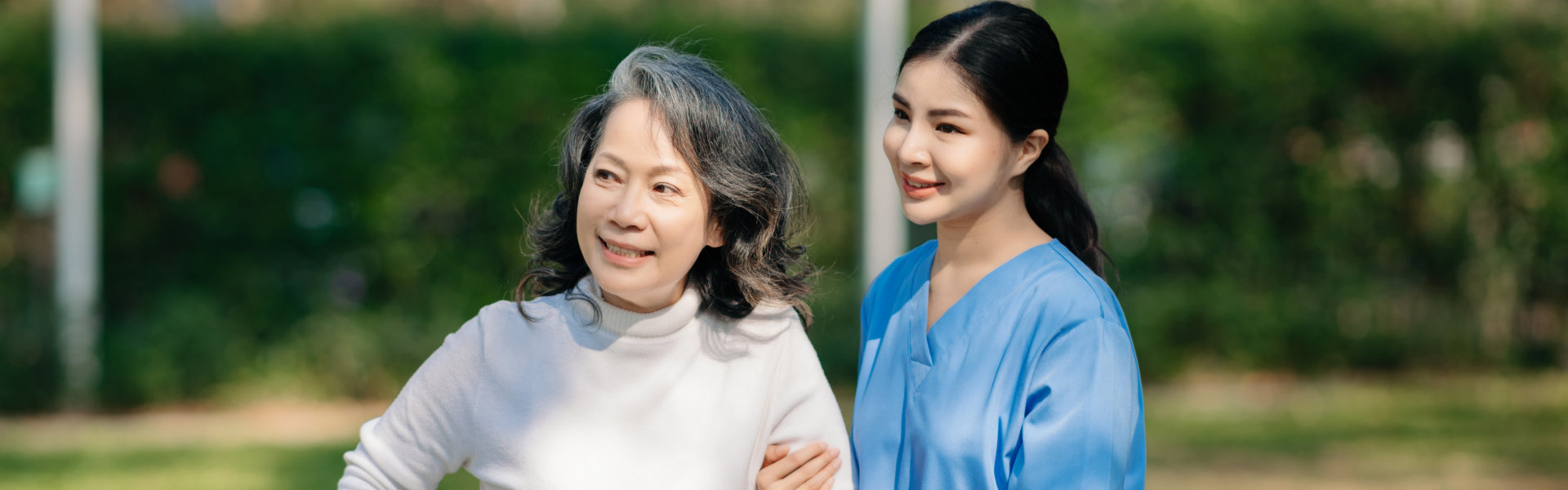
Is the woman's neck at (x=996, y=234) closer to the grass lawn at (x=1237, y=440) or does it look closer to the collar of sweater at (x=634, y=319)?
the collar of sweater at (x=634, y=319)

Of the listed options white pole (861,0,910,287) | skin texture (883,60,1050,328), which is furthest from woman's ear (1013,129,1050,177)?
white pole (861,0,910,287)

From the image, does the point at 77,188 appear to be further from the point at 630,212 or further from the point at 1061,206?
the point at 1061,206

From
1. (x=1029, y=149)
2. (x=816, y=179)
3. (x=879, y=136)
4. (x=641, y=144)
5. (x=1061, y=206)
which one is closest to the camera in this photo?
(x=641, y=144)

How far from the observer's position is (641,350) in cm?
209

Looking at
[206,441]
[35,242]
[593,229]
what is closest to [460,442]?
[593,229]

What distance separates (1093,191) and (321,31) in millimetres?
4612

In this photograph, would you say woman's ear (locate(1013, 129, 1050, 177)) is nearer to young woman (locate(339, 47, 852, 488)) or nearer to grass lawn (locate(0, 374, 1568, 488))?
young woman (locate(339, 47, 852, 488))

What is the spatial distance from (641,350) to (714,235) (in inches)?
8.5

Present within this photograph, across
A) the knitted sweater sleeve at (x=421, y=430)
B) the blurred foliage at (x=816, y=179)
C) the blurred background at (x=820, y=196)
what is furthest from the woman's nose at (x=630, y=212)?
the blurred foliage at (x=816, y=179)

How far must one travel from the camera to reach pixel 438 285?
7.79 m

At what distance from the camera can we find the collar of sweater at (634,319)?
209 cm

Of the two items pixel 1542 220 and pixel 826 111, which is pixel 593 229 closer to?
pixel 826 111

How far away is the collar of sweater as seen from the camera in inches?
82.1

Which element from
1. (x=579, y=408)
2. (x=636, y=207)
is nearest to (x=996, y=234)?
(x=636, y=207)
